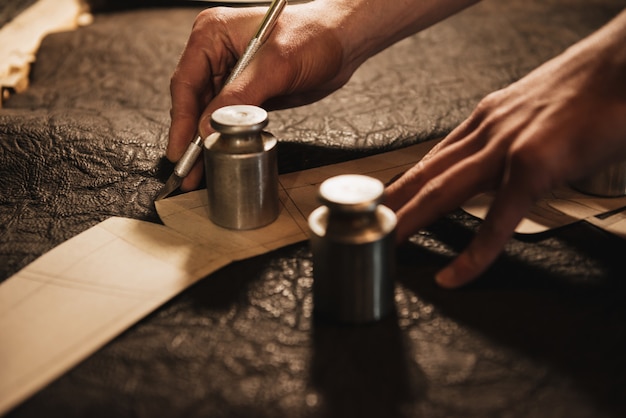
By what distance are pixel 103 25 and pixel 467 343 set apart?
1442 millimetres

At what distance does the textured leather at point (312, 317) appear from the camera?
0.72 m


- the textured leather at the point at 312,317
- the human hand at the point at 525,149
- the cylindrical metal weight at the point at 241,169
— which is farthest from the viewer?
the cylindrical metal weight at the point at 241,169

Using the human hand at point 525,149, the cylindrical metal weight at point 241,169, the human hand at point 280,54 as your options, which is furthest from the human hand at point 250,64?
the human hand at point 525,149

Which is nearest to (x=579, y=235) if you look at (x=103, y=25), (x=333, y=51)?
(x=333, y=51)

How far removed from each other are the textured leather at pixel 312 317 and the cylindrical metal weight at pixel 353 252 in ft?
0.09

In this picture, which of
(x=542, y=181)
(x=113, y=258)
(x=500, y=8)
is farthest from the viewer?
(x=500, y=8)

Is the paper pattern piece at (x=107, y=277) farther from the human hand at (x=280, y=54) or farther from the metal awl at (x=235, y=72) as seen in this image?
the human hand at (x=280, y=54)

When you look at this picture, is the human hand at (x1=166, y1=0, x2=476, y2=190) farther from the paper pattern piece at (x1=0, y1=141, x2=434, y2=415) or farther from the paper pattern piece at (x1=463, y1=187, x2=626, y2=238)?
the paper pattern piece at (x1=463, y1=187, x2=626, y2=238)

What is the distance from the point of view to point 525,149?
2.72 feet

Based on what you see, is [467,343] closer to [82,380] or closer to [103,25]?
[82,380]

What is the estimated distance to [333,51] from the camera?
4.11 feet

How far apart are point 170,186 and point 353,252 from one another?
45 cm

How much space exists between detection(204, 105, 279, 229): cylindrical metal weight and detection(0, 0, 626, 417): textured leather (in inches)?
3.3

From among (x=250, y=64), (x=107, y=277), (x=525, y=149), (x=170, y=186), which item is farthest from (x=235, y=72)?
(x=525, y=149)
